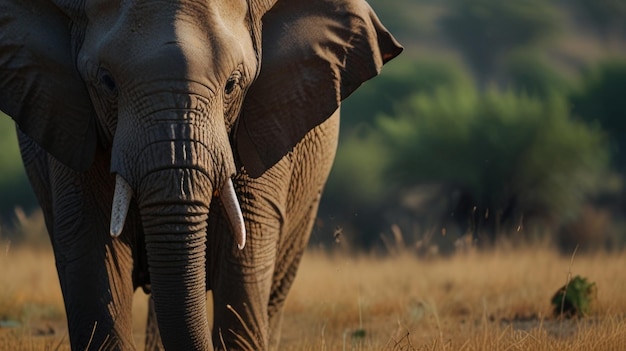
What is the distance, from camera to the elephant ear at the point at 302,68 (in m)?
→ 5.99

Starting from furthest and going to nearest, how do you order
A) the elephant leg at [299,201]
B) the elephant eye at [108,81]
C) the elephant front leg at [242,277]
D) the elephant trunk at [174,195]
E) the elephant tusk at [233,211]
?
1. the elephant leg at [299,201]
2. the elephant front leg at [242,277]
3. the elephant tusk at [233,211]
4. the elephant eye at [108,81]
5. the elephant trunk at [174,195]

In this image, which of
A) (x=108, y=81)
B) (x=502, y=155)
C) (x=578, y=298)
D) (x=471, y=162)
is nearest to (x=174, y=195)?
(x=108, y=81)

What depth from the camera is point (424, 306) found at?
31.4 feet

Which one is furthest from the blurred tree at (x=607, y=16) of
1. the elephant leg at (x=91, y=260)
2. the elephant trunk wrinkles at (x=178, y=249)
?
the elephant trunk wrinkles at (x=178, y=249)

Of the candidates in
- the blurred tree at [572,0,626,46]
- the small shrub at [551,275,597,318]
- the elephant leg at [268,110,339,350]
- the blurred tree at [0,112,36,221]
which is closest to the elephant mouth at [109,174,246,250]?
the elephant leg at [268,110,339,350]

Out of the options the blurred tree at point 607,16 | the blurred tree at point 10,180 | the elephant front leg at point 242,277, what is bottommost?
the blurred tree at point 607,16

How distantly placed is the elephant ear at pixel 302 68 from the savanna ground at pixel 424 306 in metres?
1.06

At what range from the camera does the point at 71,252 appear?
5957mm

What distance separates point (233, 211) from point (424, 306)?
13.9ft

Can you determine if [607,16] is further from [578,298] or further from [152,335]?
[152,335]

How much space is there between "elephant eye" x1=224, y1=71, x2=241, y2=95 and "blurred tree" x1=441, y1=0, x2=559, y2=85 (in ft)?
148

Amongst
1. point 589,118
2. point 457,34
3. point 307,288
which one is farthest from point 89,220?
point 457,34

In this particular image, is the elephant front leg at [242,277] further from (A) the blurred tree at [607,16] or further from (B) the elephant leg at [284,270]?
(A) the blurred tree at [607,16]

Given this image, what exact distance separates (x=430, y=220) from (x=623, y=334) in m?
22.9
